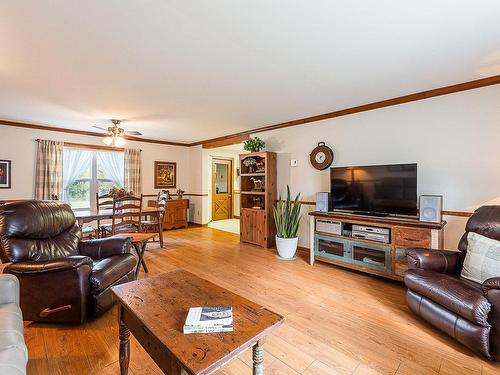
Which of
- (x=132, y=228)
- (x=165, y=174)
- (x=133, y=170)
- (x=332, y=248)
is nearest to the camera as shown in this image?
(x=332, y=248)

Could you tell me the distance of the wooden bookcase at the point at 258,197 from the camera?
467cm

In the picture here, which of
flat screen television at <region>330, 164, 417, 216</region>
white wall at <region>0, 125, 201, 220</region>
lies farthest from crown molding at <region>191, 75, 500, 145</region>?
white wall at <region>0, 125, 201, 220</region>

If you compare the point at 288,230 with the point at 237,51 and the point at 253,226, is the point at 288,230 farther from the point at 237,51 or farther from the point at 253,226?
the point at 237,51

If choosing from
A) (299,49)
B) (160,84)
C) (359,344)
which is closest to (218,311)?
(359,344)

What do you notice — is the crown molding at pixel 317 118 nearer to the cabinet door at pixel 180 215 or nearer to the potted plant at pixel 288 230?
the potted plant at pixel 288 230

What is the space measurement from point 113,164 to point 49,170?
1249 millimetres

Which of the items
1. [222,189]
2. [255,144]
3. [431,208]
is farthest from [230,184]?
[431,208]

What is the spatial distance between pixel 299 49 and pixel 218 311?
210 cm

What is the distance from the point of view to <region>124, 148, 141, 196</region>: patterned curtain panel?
5938 millimetres

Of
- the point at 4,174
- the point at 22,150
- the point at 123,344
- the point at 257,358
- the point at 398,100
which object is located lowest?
the point at 123,344

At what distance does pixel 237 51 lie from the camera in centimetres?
215

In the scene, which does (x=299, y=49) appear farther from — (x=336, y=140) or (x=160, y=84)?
(x=336, y=140)

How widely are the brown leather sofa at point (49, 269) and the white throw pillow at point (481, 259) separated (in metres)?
3.18

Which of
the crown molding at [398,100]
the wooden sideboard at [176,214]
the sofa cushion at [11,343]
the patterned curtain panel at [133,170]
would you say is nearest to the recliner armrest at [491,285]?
the crown molding at [398,100]
